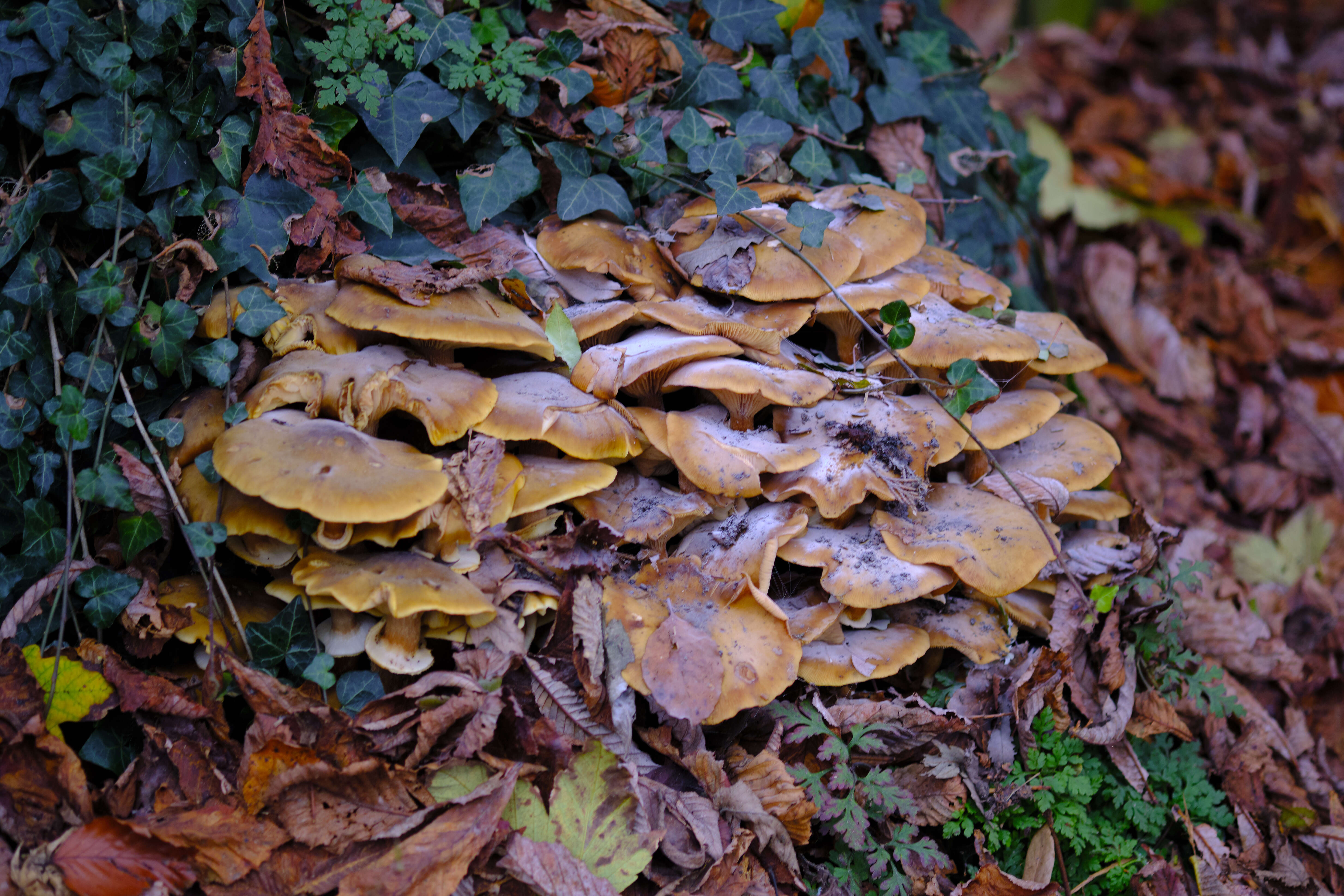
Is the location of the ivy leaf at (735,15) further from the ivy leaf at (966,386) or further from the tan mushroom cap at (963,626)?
the tan mushroom cap at (963,626)

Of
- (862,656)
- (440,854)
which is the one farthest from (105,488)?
(862,656)

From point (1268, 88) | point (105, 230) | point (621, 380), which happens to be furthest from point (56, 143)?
point (1268, 88)

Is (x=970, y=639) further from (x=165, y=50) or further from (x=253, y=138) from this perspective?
(x=165, y=50)

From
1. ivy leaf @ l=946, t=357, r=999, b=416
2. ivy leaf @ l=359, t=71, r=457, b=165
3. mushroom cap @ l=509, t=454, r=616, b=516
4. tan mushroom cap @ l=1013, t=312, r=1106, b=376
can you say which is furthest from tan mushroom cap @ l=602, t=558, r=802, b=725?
ivy leaf @ l=359, t=71, r=457, b=165

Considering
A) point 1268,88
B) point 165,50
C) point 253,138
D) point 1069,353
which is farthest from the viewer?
point 1268,88

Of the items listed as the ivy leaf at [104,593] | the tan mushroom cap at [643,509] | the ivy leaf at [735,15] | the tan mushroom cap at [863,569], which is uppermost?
the ivy leaf at [735,15]

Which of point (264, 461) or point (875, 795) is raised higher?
point (264, 461)

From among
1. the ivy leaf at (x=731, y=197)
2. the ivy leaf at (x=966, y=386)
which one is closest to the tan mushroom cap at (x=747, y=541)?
the ivy leaf at (x=966, y=386)

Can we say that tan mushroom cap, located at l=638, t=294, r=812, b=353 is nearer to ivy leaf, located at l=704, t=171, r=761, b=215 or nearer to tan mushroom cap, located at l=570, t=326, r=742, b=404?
tan mushroom cap, located at l=570, t=326, r=742, b=404
